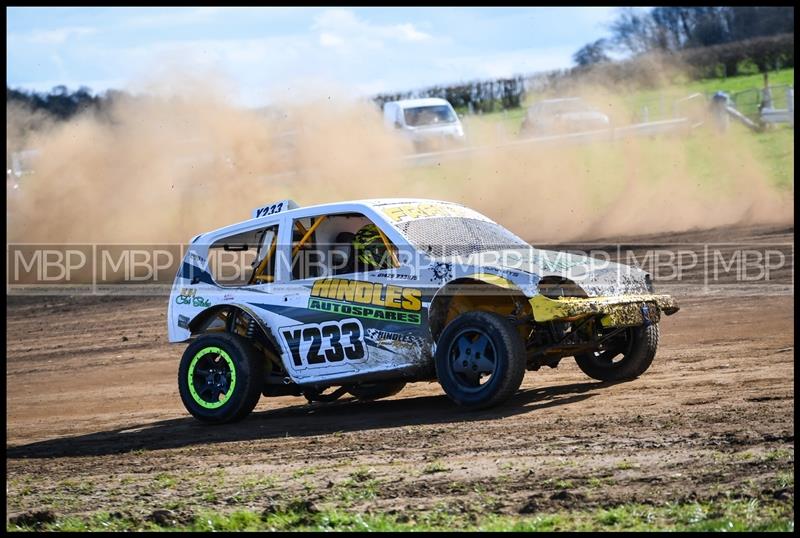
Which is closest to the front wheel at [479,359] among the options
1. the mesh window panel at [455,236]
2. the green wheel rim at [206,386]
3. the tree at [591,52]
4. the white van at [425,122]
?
the mesh window panel at [455,236]

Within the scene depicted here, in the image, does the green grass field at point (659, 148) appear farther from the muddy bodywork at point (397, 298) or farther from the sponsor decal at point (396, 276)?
the sponsor decal at point (396, 276)

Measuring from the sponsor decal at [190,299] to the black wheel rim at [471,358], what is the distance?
2328 millimetres

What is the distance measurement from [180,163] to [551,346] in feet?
54.5

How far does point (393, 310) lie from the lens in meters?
8.77

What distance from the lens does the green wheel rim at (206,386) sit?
31.0 ft

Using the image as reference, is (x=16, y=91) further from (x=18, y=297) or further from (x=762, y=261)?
(x=762, y=261)

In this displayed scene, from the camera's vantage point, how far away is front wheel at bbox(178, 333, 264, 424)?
30.7 ft

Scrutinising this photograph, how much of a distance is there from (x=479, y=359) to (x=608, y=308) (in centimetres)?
100

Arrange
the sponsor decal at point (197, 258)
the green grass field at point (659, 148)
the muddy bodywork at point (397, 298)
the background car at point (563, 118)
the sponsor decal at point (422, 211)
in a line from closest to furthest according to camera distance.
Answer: the muddy bodywork at point (397, 298) < the sponsor decal at point (422, 211) < the sponsor decal at point (197, 258) < the green grass field at point (659, 148) < the background car at point (563, 118)

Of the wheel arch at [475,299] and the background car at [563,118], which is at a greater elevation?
the background car at [563,118]

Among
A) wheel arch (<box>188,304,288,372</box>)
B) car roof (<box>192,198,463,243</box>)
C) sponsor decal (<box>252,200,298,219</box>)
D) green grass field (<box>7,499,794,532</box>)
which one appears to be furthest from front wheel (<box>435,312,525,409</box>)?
green grass field (<box>7,499,794,532</box>)

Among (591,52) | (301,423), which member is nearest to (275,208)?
(301,423)

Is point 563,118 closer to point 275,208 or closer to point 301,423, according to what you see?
point 275,208

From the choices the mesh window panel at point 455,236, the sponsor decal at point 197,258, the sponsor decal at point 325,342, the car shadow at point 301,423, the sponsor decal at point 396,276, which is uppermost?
the mesh window panel at point 455,236
